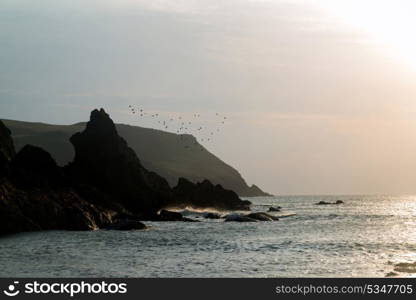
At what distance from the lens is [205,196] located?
15725 centimetres

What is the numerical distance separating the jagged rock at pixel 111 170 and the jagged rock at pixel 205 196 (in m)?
25.4

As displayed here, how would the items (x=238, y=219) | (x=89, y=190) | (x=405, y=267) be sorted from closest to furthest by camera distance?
(x=405, y=267), (x=89, y=190), (x=238, y=219)

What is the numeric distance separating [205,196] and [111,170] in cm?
4390

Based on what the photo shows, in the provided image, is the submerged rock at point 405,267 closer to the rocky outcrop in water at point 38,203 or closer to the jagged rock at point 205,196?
the rocky outcrop in water at point 38,203

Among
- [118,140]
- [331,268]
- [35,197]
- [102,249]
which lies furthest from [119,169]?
[331,268]

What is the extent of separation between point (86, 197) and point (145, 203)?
73.8 ft

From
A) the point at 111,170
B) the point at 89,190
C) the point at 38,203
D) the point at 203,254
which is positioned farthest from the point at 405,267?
the point at 111,170

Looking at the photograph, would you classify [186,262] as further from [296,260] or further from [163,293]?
[163,293]

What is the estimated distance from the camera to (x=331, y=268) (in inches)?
1587

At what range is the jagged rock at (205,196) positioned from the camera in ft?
498

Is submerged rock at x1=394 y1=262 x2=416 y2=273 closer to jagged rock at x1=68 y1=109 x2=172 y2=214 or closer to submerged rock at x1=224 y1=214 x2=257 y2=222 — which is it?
submerged rock at x1=224 y1=214 x2=257 y2=222

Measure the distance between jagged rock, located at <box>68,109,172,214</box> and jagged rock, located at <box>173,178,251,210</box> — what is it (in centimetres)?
2542

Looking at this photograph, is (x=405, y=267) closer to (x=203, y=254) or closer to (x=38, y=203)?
(x=203, y=254)

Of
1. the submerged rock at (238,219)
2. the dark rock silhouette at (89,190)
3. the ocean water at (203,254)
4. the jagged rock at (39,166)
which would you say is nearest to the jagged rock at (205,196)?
the dark rock silhouette at (89,190)
